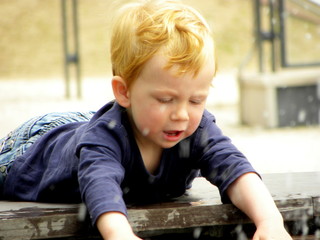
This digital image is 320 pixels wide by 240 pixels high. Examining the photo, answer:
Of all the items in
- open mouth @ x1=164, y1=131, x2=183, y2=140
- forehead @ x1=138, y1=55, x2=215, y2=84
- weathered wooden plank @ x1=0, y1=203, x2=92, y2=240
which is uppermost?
forehead @ x1=138, y1=55, x2=215, y2=84

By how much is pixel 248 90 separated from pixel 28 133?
23.6 ft

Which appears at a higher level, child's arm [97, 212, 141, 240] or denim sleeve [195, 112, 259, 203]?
denim sleeve [195, 112, 259, 203]

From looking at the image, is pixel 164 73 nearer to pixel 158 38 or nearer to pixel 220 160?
pixel 158 38

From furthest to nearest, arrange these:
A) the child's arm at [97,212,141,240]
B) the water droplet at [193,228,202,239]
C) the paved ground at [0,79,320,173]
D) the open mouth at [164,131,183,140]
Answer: the paved ground at [0,79,320,173], the water droplet at [193,228,202,239], the open mouth at [164,131,183,140], the child's arm at [97,212,141,240]

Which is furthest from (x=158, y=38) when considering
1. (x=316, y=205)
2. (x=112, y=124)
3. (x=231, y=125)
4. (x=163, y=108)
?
(x=231, y=125)

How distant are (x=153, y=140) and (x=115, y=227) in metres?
0.42

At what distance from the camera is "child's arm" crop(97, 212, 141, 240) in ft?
6.57

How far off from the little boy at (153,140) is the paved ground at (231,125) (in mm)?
3385

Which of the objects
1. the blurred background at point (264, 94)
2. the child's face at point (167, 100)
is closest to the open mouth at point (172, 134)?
the child's face at point (167, 100)

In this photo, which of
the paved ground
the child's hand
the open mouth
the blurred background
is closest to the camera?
the child's hand

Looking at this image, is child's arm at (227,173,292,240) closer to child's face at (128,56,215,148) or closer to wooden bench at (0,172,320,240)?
wooden bench at (0,172,320,240)

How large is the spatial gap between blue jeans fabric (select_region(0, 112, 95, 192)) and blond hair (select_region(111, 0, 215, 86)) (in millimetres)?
696

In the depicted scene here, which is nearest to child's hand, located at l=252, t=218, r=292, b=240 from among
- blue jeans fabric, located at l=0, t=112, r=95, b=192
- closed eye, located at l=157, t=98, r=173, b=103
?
closed eye, located at l=157, t=98, r=173, b=103

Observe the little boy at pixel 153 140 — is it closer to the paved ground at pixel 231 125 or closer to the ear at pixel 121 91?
the ear at pixel 121 91
